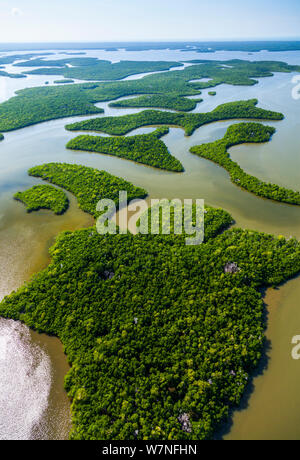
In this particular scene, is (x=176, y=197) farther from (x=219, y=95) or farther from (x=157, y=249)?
(x=219, y=95)

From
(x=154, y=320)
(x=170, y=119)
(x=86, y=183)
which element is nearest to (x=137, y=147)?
(x=86, y=183)

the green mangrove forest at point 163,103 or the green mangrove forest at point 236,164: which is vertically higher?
the green mangrove forest at point 163,103

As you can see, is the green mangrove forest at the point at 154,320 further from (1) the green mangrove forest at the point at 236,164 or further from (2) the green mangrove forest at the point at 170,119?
(2) the green mangrove forest at the point at 170,119

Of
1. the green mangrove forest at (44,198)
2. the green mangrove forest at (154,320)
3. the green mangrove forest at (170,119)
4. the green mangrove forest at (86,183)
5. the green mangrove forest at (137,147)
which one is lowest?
the green mangrove forest at (154,320)

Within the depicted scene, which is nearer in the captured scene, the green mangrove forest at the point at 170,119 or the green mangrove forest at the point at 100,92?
the green mangrove forest at the point at 170,119

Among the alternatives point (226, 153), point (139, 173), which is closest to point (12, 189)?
point (139, 173)

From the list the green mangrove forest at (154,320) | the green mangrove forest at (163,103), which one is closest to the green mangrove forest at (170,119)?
the green mangrove forest at (163,103)
